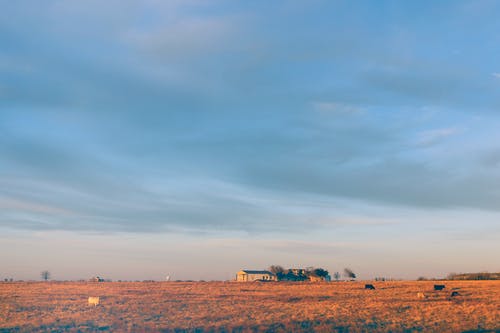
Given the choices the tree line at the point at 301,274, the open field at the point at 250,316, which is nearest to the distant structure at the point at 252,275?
the tree line at the point at 301,274

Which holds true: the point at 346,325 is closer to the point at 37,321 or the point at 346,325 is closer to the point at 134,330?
the point at 134,330

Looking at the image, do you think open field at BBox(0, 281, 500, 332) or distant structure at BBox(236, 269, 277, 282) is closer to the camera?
open field at BBox(0, 281, 500, 332)

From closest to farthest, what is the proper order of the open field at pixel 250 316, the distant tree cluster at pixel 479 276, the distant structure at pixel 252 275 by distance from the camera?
the open field at pixel 250 316 → the distant tree cluster at pixel 479 276 → the distant structure at pixel 252 275

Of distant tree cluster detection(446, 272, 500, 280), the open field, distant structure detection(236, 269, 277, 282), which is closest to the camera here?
the open field

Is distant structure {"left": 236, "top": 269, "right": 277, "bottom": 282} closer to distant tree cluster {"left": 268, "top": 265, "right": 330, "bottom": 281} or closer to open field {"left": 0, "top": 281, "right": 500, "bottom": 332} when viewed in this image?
distant tree cluster {"left": 268, "top": 265, "right": 330, "bottom": 281}

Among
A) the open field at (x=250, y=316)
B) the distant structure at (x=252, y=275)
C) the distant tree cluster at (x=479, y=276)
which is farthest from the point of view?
the distant structure at (x=252, y=275)

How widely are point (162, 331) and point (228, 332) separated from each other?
13.2 feet

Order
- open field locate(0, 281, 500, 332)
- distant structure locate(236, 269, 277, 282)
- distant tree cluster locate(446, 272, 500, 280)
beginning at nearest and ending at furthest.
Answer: open field locate(0, 281, 500, 332) → distant tree cluster locate(446, 272, 500, 280) → distant structure locate(236, 269, 277, 282)

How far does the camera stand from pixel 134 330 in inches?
1280

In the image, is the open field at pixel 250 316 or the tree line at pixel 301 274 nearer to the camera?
the open field at pixel 250 316

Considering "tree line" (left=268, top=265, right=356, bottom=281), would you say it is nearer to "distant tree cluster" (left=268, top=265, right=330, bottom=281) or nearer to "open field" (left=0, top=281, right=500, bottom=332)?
"distant tree cluster" (left=268, top=265, right=330, bottom=281)

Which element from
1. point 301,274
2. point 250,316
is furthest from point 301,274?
point 250,316

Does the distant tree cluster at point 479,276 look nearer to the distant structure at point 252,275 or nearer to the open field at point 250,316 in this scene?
the distant structure at point 252,275

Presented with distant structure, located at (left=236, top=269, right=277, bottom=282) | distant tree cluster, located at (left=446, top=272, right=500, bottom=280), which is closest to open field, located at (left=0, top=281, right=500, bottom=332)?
distant tree cluster, located at (left=446, top=272, right=500, bottom=280)
